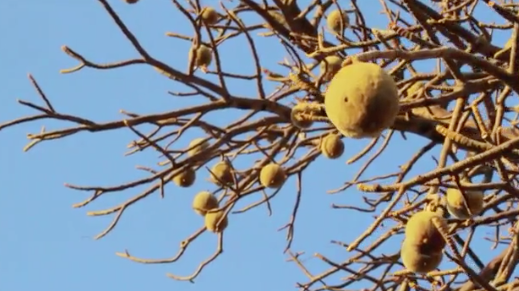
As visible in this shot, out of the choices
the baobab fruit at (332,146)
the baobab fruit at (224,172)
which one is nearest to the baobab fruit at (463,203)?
the baobab fruit at (332,146)

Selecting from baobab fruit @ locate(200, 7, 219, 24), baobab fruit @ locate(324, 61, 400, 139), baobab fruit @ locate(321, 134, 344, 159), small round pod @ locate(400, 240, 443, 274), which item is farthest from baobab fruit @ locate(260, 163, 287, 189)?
baobab fruit @ locate(324, 61, 400, 139)

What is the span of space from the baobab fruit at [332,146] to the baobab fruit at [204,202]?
630 mm

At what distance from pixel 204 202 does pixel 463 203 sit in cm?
150

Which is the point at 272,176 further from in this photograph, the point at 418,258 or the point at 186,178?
the point at 418,258

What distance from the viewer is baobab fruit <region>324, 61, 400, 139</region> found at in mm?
1424

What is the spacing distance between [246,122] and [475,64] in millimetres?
1719

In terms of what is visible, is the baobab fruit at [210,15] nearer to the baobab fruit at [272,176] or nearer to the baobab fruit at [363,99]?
the baobab fruit at [272,176]

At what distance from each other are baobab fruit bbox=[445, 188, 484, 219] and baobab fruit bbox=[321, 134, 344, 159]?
82cm

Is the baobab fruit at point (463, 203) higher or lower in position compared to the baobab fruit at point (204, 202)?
lower

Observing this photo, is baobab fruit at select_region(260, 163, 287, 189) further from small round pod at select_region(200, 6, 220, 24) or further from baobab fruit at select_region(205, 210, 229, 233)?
small round pod at select_region(200, 6, 220, 24)

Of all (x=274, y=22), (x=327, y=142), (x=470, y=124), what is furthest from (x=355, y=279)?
(x=274, y=22)

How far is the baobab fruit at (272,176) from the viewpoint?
132 inches

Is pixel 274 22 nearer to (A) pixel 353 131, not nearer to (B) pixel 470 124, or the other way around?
(B) pixel 470 124

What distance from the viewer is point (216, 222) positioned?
3.46 metres
